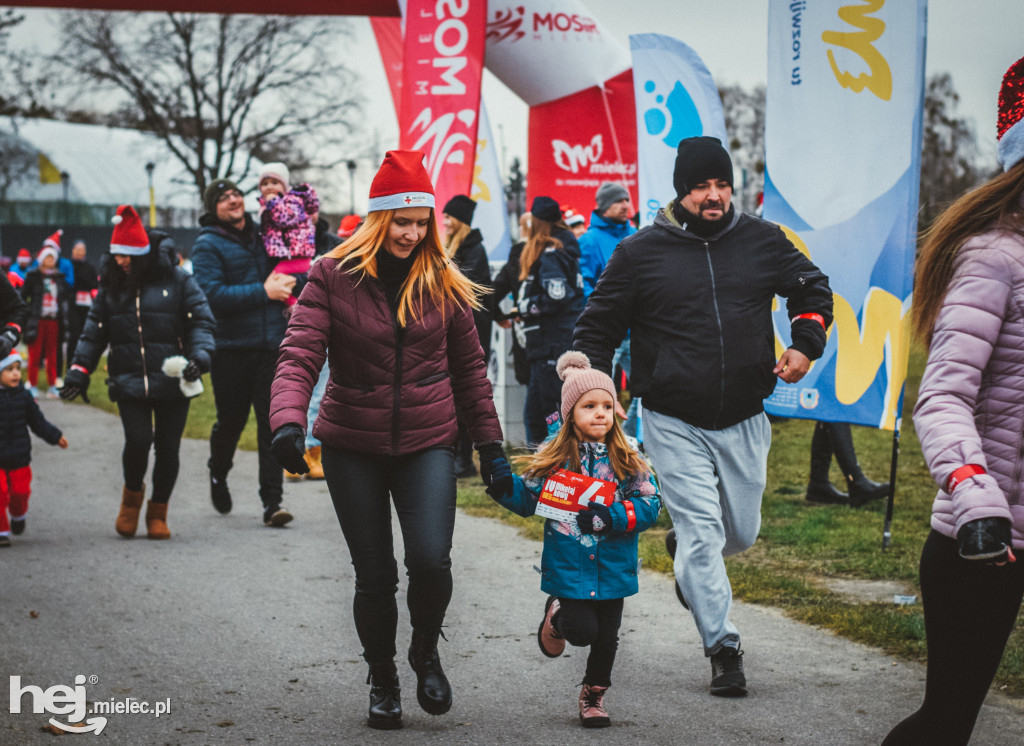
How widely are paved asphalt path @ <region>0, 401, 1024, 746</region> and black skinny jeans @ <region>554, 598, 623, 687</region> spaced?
0.21 m

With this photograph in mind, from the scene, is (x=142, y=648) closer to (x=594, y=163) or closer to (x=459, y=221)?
(x=459, y=221)

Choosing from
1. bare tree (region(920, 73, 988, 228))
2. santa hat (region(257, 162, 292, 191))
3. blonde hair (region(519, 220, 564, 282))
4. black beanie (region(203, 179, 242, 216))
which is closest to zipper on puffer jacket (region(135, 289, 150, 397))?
black beanie (region(203, 179, 242, 216))

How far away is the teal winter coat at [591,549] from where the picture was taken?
172 inches

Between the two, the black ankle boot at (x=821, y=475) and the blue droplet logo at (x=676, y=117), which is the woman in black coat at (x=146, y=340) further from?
the black ankle boot at (x=821, y=475)

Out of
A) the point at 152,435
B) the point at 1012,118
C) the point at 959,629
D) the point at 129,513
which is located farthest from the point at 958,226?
the point at 129,513

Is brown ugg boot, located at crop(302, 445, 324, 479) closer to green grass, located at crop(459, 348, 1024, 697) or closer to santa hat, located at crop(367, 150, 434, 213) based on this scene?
green grass, located at crop(459, 348, 1024, 697)

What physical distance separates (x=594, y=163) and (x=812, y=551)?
307 inches

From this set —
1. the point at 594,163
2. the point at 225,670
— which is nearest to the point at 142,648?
the point at 225,670

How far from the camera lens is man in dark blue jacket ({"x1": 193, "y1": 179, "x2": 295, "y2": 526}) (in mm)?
8148

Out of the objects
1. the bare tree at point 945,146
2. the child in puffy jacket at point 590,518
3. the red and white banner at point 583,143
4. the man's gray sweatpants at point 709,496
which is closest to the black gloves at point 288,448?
the child in puffy jacket at point 590,518

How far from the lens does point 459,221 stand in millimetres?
9602

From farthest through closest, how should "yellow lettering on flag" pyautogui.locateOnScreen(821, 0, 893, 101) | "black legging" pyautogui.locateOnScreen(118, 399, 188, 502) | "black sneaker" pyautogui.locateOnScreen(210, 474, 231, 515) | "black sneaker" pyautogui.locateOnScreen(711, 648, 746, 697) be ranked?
"black sneaker" pyautogui.locateOnScreen(210, 474, 231, 515) < "black legging" pyautogui.locateOnScreen(118, 399, 188, 502) < "yellow lettering on flag" pyautogui.locateOnScreen(821, 0, 893, 101) < "black sneaker" pyautogui.locateOnScreen(711, 648, 746, 697)

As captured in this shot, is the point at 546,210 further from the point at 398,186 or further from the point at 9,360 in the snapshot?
the point at 398,186

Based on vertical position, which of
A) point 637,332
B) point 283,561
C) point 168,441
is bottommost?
point 283,561
